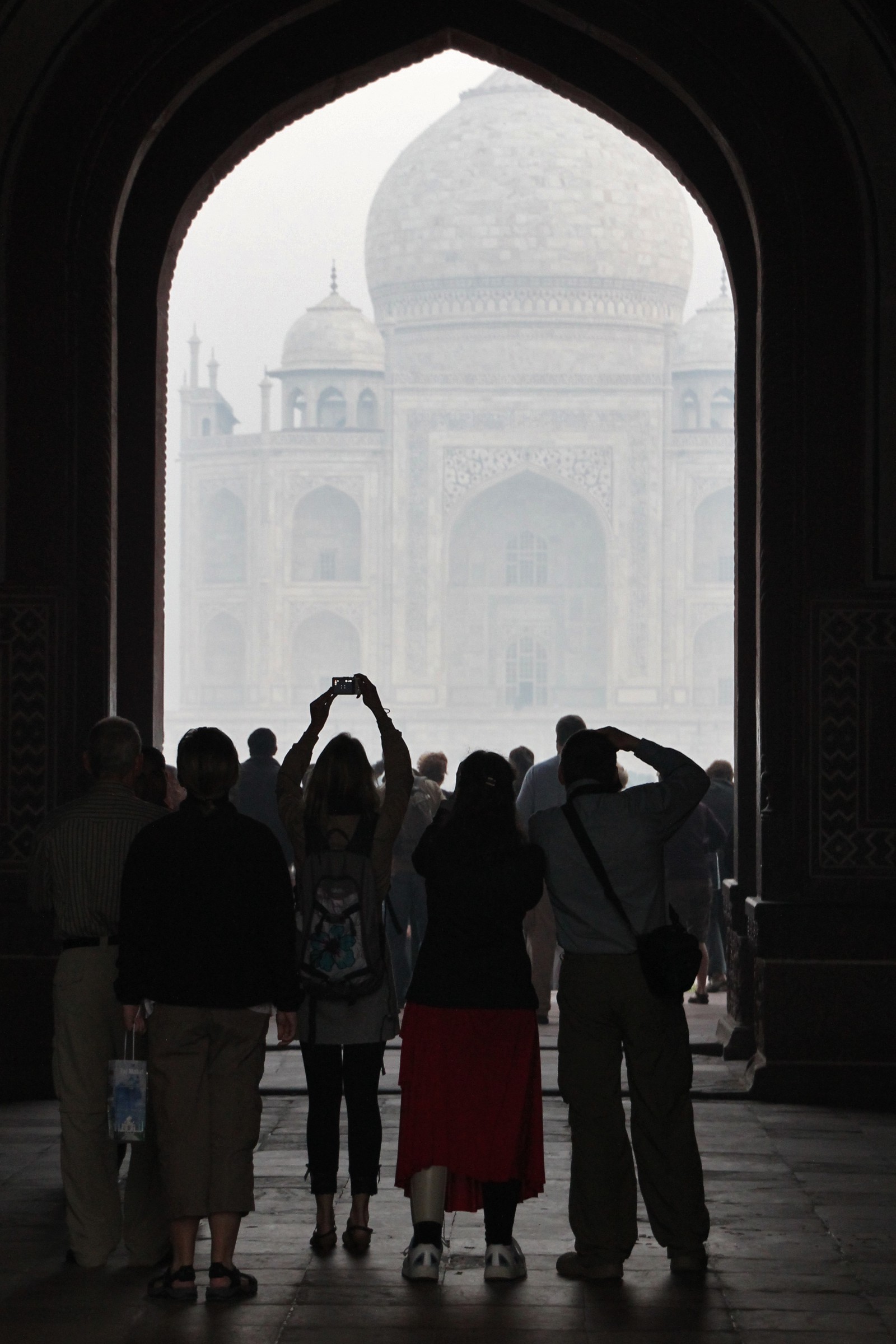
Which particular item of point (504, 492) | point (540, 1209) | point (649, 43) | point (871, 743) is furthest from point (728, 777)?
point (504, 492)

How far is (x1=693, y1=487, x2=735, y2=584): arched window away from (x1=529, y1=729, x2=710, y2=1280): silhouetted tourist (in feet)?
100

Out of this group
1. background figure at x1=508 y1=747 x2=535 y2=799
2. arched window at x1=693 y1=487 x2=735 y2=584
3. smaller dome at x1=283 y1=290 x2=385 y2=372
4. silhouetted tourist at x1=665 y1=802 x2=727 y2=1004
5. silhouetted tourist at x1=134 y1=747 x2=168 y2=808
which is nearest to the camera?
silhouetted tourist at x1=134 y1=747 x2=168 y2=808

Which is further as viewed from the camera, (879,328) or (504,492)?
(504,492)

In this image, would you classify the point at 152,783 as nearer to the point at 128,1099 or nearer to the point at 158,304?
the point at 128,1099

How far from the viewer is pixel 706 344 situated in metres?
35.3

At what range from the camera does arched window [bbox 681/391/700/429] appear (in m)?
35.4

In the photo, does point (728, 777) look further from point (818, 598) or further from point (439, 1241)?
point (439, 1241)

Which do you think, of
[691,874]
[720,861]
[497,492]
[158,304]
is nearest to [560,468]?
[497,492]

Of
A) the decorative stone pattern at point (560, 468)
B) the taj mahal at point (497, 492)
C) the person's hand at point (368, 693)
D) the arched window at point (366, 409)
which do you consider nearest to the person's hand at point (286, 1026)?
the person's hand at point (368, 693)

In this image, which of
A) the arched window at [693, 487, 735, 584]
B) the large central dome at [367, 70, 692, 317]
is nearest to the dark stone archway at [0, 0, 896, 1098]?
the arched window at [693, 487, 735, 584]

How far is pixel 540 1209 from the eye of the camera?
3488mm

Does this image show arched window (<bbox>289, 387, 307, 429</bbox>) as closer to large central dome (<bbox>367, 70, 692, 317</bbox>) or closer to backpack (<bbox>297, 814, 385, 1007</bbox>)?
large central dome (<bbox>367, 70, 692, 317</bbox>)

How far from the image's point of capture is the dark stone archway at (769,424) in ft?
15.2

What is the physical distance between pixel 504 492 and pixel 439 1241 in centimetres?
3052
